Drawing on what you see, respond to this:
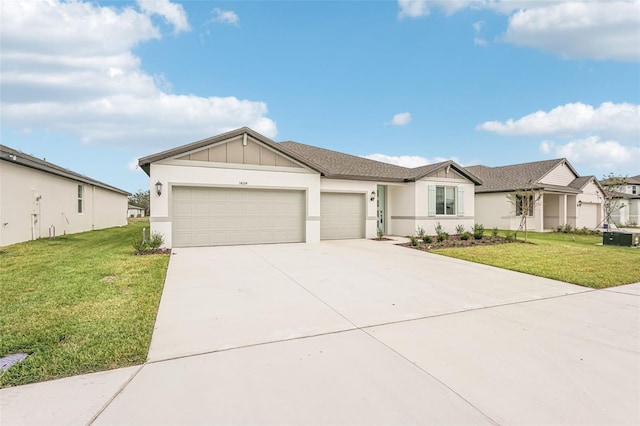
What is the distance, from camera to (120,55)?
12.0m

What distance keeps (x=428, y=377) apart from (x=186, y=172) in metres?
10.8

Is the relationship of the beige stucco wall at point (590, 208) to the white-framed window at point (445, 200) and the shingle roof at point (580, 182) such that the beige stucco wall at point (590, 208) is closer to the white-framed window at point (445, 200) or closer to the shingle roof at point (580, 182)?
the shingle roof at point (580, 182)

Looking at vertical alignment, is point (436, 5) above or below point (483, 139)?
above

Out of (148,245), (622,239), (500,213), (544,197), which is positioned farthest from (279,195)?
(544,197)

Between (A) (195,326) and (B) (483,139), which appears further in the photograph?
(B) (483,139)

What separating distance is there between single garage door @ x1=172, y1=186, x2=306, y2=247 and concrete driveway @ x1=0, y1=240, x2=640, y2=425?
606cm

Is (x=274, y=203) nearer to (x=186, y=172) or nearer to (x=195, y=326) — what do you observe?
(x=186, y=172)

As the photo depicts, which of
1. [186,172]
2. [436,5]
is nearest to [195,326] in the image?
[186,172]

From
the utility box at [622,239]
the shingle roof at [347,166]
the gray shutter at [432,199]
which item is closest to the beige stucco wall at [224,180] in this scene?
the shingle roof at [347,166]

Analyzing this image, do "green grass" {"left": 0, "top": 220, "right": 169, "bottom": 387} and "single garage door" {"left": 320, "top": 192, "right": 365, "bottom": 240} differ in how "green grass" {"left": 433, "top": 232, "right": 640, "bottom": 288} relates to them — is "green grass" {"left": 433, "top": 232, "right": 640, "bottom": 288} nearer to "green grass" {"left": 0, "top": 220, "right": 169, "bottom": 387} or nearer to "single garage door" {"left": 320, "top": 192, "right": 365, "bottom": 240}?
"single garage door" {"left": 320, "top": 192, "right": 365, "bottom": 240}

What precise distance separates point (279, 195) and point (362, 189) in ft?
14.1

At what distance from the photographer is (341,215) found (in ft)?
48.5

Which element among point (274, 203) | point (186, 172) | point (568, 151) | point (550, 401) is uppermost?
point (568, 151)

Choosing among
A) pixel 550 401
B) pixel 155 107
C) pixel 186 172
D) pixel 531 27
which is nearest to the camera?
pixel 550 401
